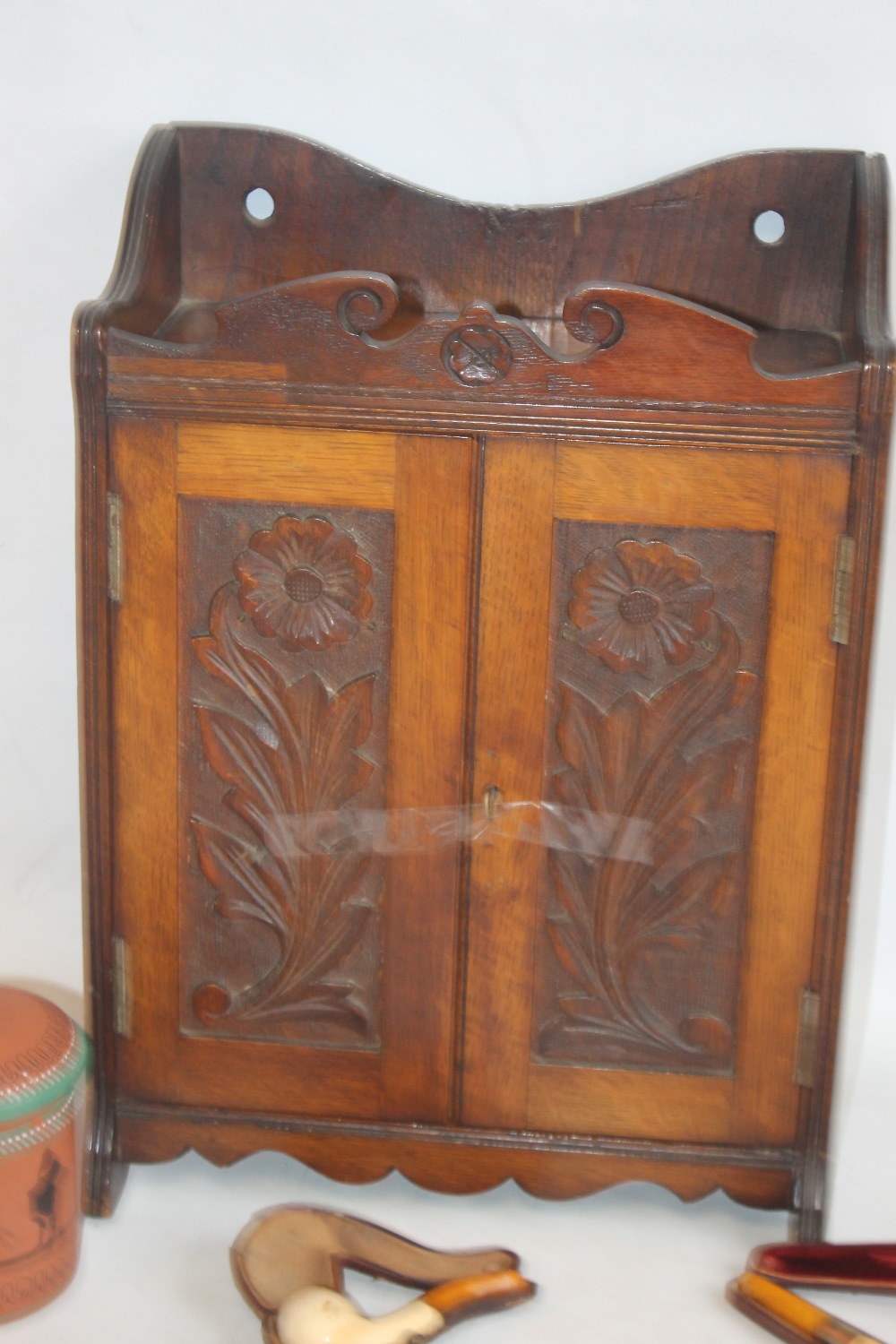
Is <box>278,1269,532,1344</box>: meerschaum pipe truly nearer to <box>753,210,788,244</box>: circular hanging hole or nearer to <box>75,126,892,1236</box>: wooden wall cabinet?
<box>75,126,892,1236</box>: wooden wall cabinet

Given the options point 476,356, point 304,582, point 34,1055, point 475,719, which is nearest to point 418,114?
point 476,356

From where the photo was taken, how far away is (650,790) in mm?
1770

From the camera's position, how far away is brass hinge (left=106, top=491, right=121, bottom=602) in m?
1.72

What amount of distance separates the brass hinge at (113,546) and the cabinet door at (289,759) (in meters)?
0.01

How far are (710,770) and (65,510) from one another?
1.10 metres

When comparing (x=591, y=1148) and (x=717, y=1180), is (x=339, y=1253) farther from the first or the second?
(x=717, y=1180)

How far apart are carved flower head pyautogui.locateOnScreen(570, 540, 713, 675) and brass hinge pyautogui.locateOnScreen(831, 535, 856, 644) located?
0.45 feet

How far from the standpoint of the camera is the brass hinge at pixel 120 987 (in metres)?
1.85

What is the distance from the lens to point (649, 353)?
5.40 ft

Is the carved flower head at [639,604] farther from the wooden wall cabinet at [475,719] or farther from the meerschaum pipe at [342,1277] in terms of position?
the meerschaum pipe at [342,1277]

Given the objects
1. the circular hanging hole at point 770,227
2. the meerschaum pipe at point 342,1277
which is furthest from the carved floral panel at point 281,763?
the circular hanging hole at point 770,227

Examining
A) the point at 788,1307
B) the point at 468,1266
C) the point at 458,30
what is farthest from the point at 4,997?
the point at 458,30

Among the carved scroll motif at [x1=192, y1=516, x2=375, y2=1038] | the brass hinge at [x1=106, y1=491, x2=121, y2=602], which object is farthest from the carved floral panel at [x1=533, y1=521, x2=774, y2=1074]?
the brass hinge at [x1=106, y1=491, x2=121, y2=602]

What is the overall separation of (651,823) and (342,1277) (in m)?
0.62
